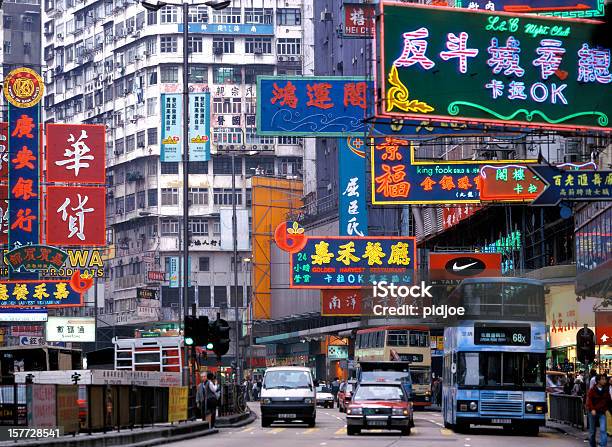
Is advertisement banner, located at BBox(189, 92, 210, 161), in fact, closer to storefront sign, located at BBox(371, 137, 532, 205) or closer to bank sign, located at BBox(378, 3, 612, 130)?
storefront sign, located at BBox(371, 137, 532, 205)

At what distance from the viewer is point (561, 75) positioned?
28.0 metres

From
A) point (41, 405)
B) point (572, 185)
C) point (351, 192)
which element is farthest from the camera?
point (351, 192)

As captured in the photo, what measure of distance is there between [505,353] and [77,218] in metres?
29.0

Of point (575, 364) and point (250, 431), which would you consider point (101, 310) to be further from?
point (250, 431)

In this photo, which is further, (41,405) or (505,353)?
(505,353)

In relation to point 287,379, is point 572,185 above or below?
above

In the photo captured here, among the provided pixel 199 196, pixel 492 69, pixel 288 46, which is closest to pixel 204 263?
pixel 199 196

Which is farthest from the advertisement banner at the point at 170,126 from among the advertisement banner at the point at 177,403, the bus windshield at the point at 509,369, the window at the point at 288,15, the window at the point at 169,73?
the bus windshield at the point at 509,369

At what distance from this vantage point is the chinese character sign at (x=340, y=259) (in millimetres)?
63406

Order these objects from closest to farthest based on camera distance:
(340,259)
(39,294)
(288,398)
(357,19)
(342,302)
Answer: (357,19) < (288,398) < (340,259) < (342,302) < (39,294)

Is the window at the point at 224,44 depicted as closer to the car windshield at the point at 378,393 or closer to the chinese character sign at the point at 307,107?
the car windshield at the point at 378,393

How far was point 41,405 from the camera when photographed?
28.2 metres

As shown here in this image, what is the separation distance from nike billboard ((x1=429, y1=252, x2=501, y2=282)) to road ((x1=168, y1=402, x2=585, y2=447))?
23.1 m

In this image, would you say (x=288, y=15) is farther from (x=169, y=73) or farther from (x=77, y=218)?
(x=77, y=218)
